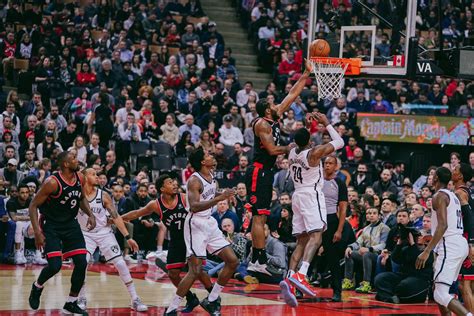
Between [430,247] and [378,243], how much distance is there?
15.4 feet

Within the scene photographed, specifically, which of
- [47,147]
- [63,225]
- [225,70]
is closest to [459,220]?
[63,225]

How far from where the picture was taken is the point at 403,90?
25.8 meters

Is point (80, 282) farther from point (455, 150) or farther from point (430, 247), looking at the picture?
point (455, 150)

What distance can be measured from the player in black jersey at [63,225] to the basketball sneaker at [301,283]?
259cm

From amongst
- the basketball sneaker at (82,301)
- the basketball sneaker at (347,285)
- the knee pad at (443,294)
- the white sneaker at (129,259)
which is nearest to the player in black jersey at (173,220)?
the basketball sneaker at (82,301)

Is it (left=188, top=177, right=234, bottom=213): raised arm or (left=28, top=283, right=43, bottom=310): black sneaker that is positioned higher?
(left=188, top=177, right=234, bottom=213): raised arm

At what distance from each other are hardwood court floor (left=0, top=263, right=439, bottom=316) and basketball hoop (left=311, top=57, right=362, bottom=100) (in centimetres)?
296

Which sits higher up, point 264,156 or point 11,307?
point 264,156

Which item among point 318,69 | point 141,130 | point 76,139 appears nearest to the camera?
point 318,69

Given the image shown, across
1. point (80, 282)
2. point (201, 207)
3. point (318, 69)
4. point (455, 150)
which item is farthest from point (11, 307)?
point (455, 150)

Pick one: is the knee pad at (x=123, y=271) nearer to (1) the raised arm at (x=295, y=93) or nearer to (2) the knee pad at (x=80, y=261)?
(2) the knee pad at (x=80, y=261)

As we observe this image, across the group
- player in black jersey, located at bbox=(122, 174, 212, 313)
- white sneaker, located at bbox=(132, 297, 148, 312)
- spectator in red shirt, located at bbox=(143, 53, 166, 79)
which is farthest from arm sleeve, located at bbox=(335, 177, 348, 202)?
spectator in red shirt, located at bbox=(143, 53, 166, 79)

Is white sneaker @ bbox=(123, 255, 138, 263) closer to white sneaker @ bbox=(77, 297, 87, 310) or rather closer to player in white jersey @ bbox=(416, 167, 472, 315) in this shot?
white sneaker @ bbox=(77, 297, 87, 310)

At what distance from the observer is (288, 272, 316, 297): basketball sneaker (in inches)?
460
